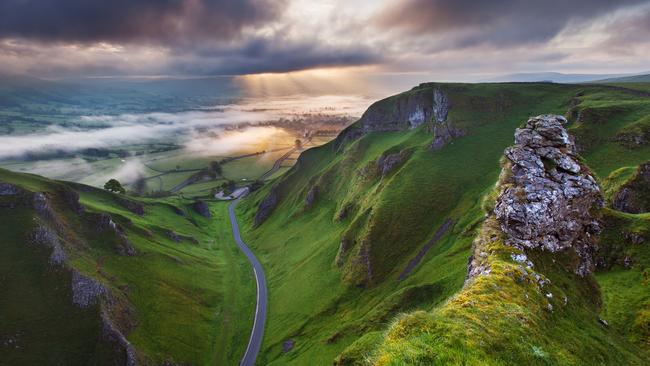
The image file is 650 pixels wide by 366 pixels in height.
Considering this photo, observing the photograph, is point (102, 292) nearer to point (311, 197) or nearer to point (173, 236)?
point (173, 236)

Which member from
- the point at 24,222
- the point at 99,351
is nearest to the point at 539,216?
the point at 99,351

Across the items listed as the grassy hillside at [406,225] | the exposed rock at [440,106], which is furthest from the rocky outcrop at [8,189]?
the exposed rock at [440,106]

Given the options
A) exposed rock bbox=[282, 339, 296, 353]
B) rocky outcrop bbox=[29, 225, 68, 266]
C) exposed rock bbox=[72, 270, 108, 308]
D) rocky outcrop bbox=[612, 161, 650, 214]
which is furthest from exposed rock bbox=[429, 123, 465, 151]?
rocky outcrop bbox=[29, 225, 68, 266]

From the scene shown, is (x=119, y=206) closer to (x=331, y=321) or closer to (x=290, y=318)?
(x=290, y=318)

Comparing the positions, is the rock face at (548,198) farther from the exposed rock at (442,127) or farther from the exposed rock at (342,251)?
the exposed rock at (442,127)

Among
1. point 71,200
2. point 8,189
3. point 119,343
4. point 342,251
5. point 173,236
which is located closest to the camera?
point 119,343

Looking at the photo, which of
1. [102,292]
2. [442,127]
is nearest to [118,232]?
[102,292]

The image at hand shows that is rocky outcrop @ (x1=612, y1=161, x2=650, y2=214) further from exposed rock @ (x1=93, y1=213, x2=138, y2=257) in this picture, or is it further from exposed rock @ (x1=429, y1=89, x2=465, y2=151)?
exposed rock @ (x1=93, y1=213, x2=138, y2=257)
